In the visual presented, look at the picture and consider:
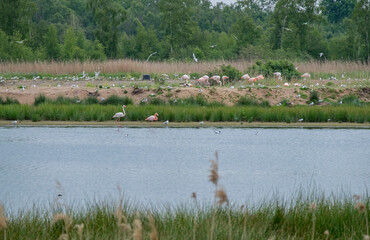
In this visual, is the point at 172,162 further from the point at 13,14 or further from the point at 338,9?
the point at 338,9

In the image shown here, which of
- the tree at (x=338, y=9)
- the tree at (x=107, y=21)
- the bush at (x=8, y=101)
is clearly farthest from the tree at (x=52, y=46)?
the tree at (x=338, y=9)

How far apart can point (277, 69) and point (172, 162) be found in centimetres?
1670

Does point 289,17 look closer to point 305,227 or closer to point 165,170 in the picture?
point 165,170

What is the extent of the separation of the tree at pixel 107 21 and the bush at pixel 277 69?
57.5ft

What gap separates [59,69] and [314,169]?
70.5 feet

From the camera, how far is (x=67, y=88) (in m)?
22.2

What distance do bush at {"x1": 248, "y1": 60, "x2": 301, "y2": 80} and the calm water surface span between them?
35.1ft

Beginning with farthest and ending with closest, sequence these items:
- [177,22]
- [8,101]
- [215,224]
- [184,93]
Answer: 1. [177,22]
2. [184,93]
3. [8,101]
4. [215,224]

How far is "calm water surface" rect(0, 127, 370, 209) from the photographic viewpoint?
30.0 feet

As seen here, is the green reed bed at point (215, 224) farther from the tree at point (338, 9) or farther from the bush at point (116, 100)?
the tree at point (338, 9)

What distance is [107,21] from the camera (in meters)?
43.7

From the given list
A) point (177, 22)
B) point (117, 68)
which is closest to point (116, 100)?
point (117, 68)

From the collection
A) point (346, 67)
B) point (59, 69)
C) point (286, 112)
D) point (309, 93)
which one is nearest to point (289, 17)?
point (346, 67)

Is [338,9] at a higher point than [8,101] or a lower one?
higher
